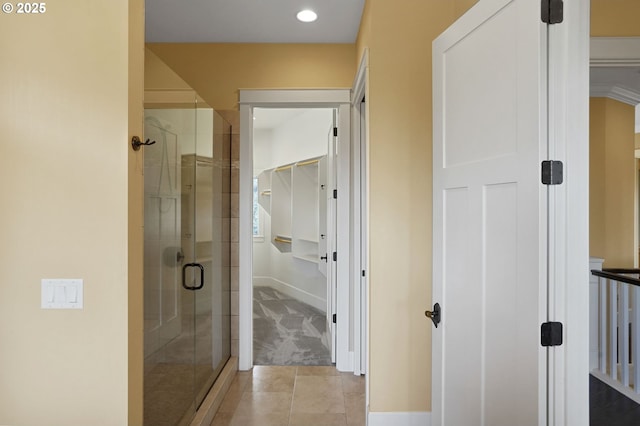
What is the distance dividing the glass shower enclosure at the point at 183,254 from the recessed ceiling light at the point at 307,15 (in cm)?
94

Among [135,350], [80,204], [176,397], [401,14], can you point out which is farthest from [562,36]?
[176,397]

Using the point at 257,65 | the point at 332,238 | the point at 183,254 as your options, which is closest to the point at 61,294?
the point at 183,254

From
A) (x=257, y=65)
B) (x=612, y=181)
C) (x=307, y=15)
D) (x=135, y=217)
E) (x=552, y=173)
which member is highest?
(x=307, y=15)

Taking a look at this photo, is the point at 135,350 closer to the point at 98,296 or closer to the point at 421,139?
the point at 98,296

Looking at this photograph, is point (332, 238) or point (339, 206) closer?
point (339, 206)

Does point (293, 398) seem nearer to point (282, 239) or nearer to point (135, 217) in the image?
point (135, 217)

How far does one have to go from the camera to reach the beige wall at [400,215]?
2.22m

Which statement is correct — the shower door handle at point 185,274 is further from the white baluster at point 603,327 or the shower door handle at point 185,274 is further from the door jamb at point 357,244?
the white baluster at point 603,327

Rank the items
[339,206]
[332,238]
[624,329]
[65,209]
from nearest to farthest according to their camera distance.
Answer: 1. [65,209]
2. [624,329]
3. [339,206]
4. [332,238]

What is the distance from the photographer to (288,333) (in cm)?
418

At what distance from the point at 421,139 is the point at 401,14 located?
2.49ft

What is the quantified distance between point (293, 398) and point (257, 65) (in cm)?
263

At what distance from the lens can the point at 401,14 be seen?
7.30 feet

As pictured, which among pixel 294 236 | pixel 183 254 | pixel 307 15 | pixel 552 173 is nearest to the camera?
pixel 552 173
